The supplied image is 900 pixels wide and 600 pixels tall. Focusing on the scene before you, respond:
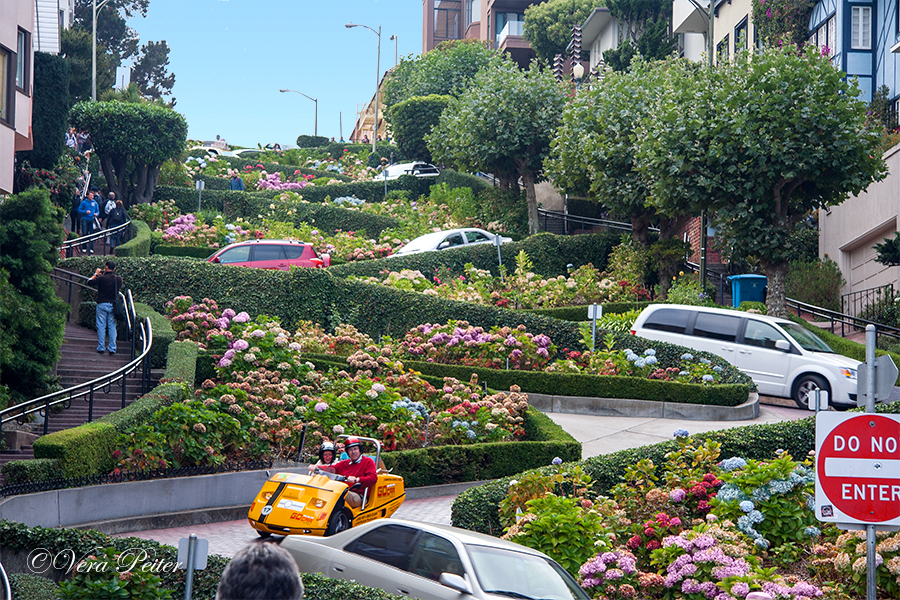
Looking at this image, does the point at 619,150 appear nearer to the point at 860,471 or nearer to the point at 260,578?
the point at 860,471

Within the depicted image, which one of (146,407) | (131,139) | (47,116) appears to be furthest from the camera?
(131,139)

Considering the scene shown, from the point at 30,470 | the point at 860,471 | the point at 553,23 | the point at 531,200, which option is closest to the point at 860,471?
the point at 860,471

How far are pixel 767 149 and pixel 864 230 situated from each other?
18.9 ft

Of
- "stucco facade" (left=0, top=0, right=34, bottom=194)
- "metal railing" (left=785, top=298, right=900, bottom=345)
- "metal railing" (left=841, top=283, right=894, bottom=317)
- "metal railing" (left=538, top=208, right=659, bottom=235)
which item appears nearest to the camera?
"stucco facade" (left=0, top=0, right=34, bottom=194)

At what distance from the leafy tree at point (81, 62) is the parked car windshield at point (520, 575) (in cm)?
5172

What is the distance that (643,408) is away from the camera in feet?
59.9

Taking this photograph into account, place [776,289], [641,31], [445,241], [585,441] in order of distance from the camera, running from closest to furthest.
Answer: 1. [585,441]
2. [776,289]
3. [445,241]
4. [641,31]

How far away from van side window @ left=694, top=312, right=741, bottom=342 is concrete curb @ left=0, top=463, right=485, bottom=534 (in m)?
10.4

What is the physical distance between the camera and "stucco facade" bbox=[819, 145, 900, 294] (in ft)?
85.8

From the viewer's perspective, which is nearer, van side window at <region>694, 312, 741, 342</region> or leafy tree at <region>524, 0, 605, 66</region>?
van side window at <region>694, 312, 741, 342</region>

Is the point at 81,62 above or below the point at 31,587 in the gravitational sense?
above

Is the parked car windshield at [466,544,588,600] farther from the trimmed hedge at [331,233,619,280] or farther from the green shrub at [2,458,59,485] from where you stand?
the trimmed hedge at [331,233,619,280]

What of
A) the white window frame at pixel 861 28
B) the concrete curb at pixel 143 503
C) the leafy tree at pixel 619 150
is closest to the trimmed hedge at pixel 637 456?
the concrete curb at pixel 143 503

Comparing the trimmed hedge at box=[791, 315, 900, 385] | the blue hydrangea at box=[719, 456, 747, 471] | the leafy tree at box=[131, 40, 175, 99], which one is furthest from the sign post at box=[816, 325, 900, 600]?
the leafy tree at box=[131, 40, 175, 99]
